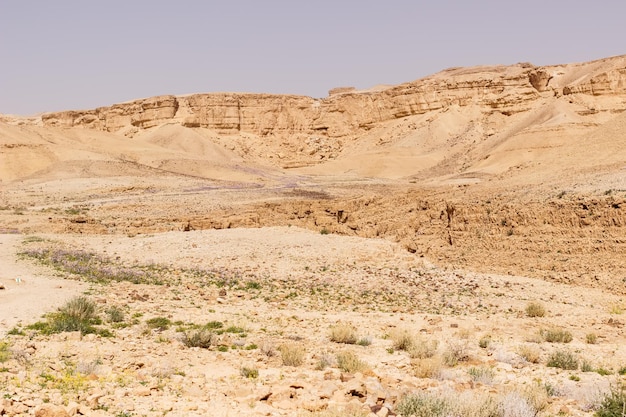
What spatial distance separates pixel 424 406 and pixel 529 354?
3.26m

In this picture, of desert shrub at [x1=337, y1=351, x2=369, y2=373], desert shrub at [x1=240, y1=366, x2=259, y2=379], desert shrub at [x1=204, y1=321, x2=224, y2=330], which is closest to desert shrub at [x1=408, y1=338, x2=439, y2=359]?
desert shrub at [x1=337, y1=351, x2=369, y2=373]

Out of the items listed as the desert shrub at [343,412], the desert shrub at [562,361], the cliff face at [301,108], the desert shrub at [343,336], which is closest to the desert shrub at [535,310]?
the desert shrub at [562,361]

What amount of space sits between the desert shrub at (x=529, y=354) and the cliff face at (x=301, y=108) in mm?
67400

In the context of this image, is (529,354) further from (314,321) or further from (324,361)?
(314,321)

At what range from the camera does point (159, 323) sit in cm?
1053

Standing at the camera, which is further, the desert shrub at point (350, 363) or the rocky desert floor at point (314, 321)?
the desert shrub at point (350, 363)

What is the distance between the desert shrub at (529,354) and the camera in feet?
29.3

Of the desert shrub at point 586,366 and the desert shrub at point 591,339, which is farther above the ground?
the desert shrub at point 586,366

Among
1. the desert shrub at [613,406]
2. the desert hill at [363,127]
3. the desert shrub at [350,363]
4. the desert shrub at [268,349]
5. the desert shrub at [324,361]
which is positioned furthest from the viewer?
the desert hill at [363,127]

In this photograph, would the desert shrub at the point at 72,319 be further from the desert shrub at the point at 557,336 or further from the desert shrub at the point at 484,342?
the desert shrub at the point at 557,336

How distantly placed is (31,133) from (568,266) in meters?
58.6

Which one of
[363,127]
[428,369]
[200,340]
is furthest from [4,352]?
[363,127]

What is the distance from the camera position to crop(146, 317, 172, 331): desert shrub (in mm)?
10344

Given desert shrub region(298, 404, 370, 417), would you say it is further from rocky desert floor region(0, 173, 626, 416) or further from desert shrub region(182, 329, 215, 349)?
desert shrub region(182, 329, 215, 349)
